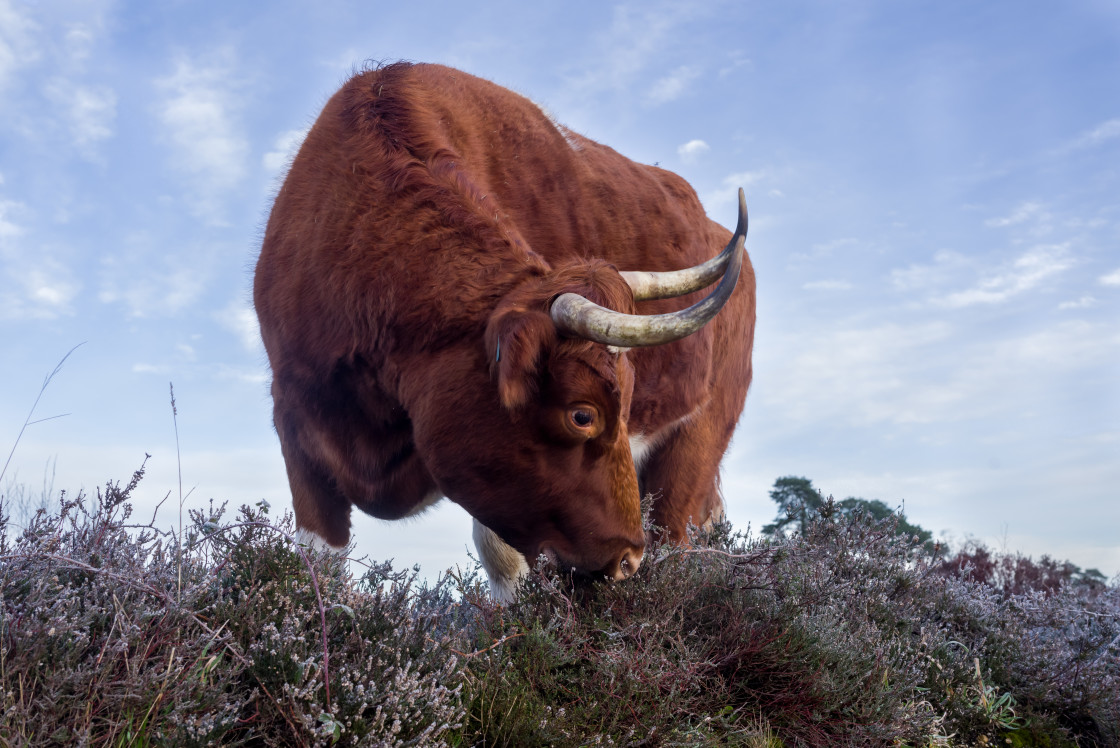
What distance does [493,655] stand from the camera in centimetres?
294

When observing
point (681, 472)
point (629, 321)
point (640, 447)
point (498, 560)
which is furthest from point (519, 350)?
point (498, 560)

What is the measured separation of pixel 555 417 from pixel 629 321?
21.1 inches

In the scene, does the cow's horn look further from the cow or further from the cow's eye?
the cow's eye

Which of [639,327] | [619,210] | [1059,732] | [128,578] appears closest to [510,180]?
[619,210]

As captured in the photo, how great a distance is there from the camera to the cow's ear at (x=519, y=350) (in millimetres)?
3514

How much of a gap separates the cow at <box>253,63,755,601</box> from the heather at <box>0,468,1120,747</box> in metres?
0.53

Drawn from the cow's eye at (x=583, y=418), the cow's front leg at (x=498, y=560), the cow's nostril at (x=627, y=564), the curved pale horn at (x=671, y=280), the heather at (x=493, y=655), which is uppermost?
the curved pale horn at (x=671, y=280)

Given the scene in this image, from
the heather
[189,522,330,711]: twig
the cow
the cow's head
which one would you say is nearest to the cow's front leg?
the cow

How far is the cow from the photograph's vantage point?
3680mm

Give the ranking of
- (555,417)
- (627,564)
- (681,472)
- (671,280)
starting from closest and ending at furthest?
1. (555,417)
2. (627,564)
3. (671,280)
4. (681,472)

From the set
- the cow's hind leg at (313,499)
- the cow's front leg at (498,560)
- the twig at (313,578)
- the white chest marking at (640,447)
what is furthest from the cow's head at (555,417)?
the cow's front leg at (498,560)

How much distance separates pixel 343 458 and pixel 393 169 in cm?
167

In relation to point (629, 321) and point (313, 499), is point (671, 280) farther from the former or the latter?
point (313, 499)

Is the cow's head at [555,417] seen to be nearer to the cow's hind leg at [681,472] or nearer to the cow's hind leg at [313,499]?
the cow's hind leg at [313,499]
